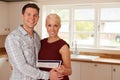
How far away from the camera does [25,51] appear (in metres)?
1.71

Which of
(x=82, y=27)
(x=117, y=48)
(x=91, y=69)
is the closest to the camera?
(x=91, y=69)

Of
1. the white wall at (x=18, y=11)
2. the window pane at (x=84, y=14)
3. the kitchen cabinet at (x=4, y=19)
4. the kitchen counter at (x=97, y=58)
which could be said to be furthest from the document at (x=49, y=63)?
the kitchen cabinet at (x=4, y=19)

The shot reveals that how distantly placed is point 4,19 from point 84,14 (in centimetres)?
173

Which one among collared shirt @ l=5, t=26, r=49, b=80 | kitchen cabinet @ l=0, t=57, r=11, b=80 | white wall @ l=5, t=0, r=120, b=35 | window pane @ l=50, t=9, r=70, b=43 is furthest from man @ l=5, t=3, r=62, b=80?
window pane @ l=50, t=9, r=70, b=43

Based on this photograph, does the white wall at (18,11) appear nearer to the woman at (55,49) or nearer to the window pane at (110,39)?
the window pane at (110,39)

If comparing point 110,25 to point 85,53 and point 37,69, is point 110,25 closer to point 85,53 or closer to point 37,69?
point 85,53

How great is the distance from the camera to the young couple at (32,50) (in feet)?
5.48

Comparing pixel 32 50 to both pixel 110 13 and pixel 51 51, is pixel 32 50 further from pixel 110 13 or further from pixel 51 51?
pixel 110 13

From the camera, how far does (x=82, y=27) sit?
4.46 meters

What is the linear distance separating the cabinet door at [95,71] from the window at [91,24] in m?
0.71

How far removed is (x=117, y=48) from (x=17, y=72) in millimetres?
2819

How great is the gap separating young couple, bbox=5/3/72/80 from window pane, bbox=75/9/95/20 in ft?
8.55

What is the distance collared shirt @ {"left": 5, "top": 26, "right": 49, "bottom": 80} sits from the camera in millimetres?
1663

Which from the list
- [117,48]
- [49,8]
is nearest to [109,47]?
[117,48]
